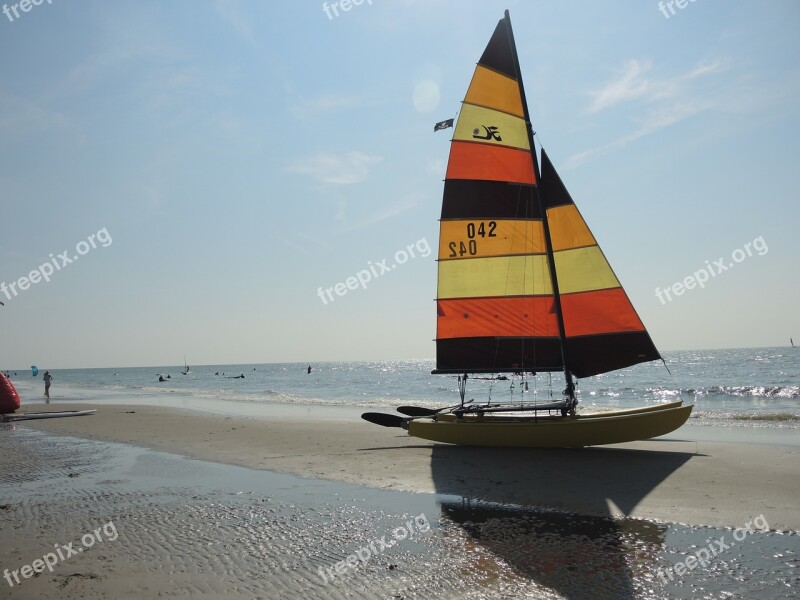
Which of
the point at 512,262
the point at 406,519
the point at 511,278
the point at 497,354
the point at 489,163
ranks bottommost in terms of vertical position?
the point at 406,519

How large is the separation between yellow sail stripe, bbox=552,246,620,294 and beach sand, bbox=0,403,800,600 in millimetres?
3950

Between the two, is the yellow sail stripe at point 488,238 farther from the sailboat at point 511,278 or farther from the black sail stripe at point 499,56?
the black sail stripe at point 499,56

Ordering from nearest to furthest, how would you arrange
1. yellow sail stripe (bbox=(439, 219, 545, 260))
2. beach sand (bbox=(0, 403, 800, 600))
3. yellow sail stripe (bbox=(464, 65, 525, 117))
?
beach sand (bbox=(0, 403, 800, 600)), yellow sail stripe (bbox=(439, 219, 545, 260)), yellow sail stripe (bbox=(464, 65, 525, 117))

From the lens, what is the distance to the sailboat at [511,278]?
13672 millimetres

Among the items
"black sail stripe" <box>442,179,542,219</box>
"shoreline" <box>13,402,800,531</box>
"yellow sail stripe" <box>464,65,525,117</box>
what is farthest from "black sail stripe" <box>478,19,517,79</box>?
"shoreline" <box>13,402,800,531</box>

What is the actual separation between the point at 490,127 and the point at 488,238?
2.89 meters

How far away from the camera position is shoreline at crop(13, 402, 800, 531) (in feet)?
28.2

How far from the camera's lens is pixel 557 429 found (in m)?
12.9

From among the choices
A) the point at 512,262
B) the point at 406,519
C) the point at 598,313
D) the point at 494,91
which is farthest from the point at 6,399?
the point at 598,313

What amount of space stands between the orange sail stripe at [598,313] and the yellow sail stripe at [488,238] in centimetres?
157

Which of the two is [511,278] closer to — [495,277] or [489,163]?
[495,277]

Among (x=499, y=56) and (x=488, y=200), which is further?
(x=499, y=56)

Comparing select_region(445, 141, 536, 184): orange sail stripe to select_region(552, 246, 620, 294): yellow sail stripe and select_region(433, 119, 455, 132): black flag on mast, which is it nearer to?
select_region(433, 119, 455, 132): black flag on mast

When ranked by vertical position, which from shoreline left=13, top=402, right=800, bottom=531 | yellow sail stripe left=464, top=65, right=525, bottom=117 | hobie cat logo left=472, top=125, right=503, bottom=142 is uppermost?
yellow sail stripe left=464, top=65, right=525, bottom=117
